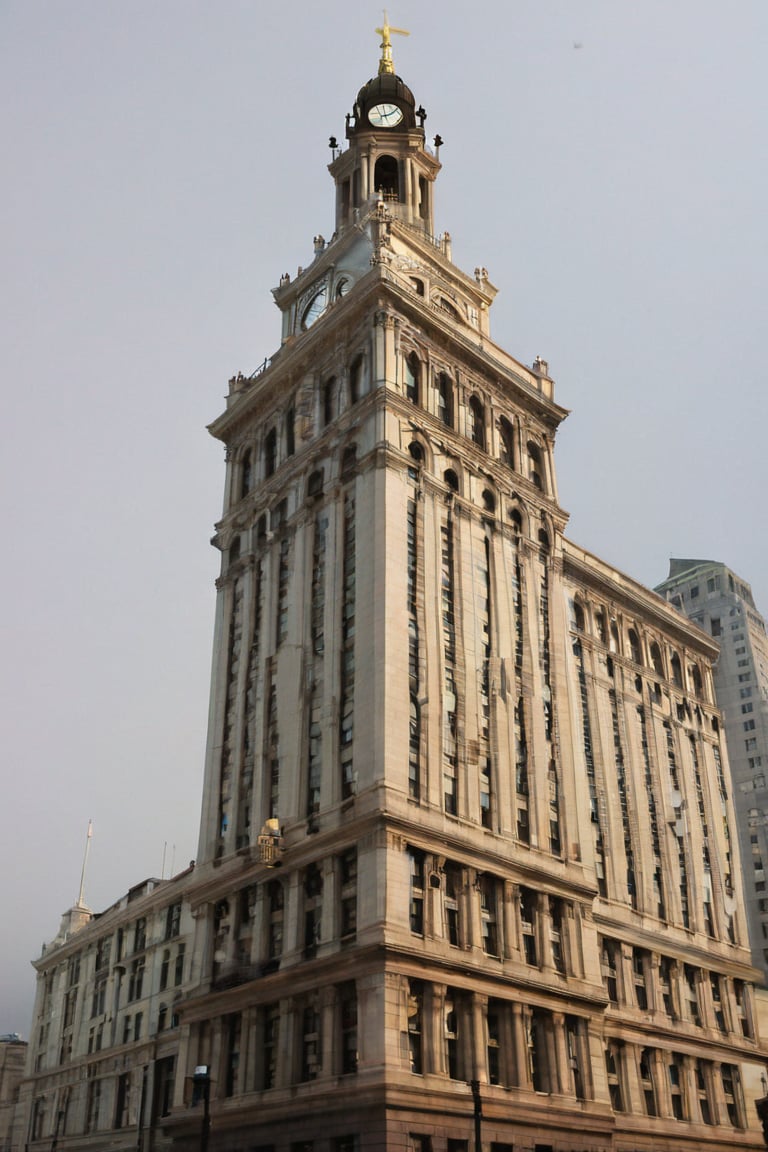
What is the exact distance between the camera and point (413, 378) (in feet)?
244

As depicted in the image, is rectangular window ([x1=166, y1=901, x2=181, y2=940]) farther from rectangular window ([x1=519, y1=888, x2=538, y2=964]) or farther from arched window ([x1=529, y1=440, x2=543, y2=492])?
arched window ([x1=529, y1=440, x2=543, y2=492])

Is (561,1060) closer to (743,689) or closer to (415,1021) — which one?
(415,1021)

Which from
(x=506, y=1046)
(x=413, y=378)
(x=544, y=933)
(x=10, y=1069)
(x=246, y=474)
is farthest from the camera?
(x=10, y=1069)

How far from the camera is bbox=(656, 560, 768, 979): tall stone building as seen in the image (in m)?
124

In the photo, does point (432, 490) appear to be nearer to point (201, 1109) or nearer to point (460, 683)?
point (460, 683)

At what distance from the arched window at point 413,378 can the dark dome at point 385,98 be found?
99.3 feet

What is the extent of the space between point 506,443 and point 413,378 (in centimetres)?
961

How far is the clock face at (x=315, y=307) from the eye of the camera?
85025mm

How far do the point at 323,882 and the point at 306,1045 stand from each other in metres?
7.66

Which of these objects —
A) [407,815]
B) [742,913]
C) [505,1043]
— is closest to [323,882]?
[407,815]

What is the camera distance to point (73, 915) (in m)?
114

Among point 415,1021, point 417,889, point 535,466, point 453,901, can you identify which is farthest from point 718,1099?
point 535,466

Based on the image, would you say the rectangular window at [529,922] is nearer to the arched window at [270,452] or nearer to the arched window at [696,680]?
the arched window at [270,452]

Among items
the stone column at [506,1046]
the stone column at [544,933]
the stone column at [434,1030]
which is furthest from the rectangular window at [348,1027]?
the stone column at [544,933]
